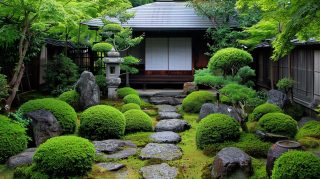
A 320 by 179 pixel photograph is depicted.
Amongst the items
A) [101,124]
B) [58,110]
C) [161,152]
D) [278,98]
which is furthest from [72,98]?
[278,98]

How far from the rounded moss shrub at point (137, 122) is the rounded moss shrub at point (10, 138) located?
136 inches

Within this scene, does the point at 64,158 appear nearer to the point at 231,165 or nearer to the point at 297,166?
the point at 231,165

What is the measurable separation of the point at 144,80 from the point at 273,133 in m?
13.3

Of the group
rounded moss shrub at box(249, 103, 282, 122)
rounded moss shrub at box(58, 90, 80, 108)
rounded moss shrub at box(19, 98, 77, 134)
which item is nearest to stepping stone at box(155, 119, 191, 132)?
rounded moss shrub at box(249, 103, 282, 122)

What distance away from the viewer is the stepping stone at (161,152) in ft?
30.0

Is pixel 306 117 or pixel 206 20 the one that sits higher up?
pixel 206 20

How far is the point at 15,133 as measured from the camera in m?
9.05

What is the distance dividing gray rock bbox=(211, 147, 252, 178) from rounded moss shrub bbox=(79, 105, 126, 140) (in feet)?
13.1

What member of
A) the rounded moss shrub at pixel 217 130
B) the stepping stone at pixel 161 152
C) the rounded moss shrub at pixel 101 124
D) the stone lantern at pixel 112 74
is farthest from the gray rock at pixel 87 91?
the rounded moss shrub at pixel 217 130

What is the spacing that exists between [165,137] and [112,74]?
7.62 m

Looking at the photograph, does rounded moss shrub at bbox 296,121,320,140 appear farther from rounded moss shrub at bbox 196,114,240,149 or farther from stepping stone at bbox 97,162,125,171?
stepping stone at bbox 97,162,125,171

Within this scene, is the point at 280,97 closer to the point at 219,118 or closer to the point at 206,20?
the point at 219,118

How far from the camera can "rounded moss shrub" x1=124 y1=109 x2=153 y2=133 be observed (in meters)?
11.8

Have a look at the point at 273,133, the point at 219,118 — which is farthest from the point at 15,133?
the point at 273,133
